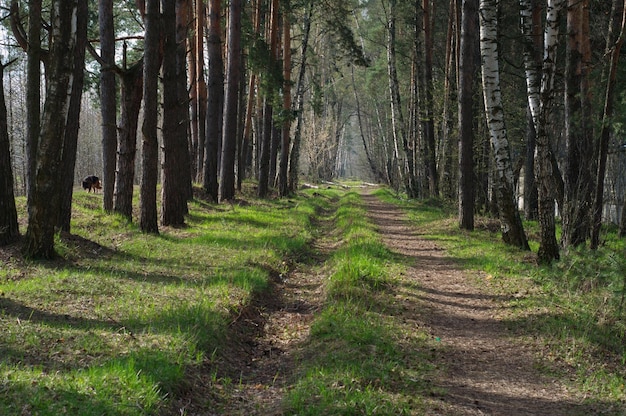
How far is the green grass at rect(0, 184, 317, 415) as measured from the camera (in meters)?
3.83

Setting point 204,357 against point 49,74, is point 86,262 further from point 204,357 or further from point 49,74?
point 204,357

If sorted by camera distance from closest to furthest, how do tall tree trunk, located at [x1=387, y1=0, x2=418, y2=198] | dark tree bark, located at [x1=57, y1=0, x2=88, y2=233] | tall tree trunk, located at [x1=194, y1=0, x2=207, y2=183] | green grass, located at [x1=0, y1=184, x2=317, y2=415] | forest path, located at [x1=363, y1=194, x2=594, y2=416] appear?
green grass, located at [x1=0, y1=184, x2=317, y2=415] < forest path, located at [x1=363, y1=194, x2=594, y2=416] < dark tree bark, located at [x1=57, y1=0, x2=88, y2=233] < tall tree trunk, located at [x1=194, y1=0, x2=207, y2=183] < tall tree trunk, located at [x1=387, y1=0, x2=418, y2=198]

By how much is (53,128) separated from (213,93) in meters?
9.69

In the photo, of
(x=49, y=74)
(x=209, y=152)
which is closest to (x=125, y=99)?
(x=49, y=74)

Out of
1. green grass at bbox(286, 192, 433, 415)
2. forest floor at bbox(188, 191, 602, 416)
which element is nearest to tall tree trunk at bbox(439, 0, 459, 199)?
forest floor at bbox(188, 191, 602, 416)

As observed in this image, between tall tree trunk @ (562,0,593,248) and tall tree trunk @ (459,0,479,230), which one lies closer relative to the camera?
tall tree trunk @ (562,0,593,248)

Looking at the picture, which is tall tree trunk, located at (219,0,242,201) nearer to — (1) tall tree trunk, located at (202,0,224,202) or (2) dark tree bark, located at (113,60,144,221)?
(1) tall tree trunk, located at (202,0,224,202)

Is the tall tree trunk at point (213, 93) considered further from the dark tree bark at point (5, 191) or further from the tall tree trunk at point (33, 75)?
the dark tree bark at point (5, 191)

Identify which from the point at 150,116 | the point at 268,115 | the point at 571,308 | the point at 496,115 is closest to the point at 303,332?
the point at 571,308

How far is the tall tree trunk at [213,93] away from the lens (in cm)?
1611

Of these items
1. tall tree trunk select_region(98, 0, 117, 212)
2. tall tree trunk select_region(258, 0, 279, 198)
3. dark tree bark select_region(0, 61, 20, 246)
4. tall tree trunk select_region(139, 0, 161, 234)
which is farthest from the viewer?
tall tree trunk select_region(258, 0, 279, 198)

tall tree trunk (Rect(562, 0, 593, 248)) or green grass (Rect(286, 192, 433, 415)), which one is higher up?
tall tree trunk (Rect(562, 0, 593, 248))

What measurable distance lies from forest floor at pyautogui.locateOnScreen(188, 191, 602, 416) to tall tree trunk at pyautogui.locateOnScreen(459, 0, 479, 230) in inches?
183

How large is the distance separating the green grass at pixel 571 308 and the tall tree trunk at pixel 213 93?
9.31 metres
